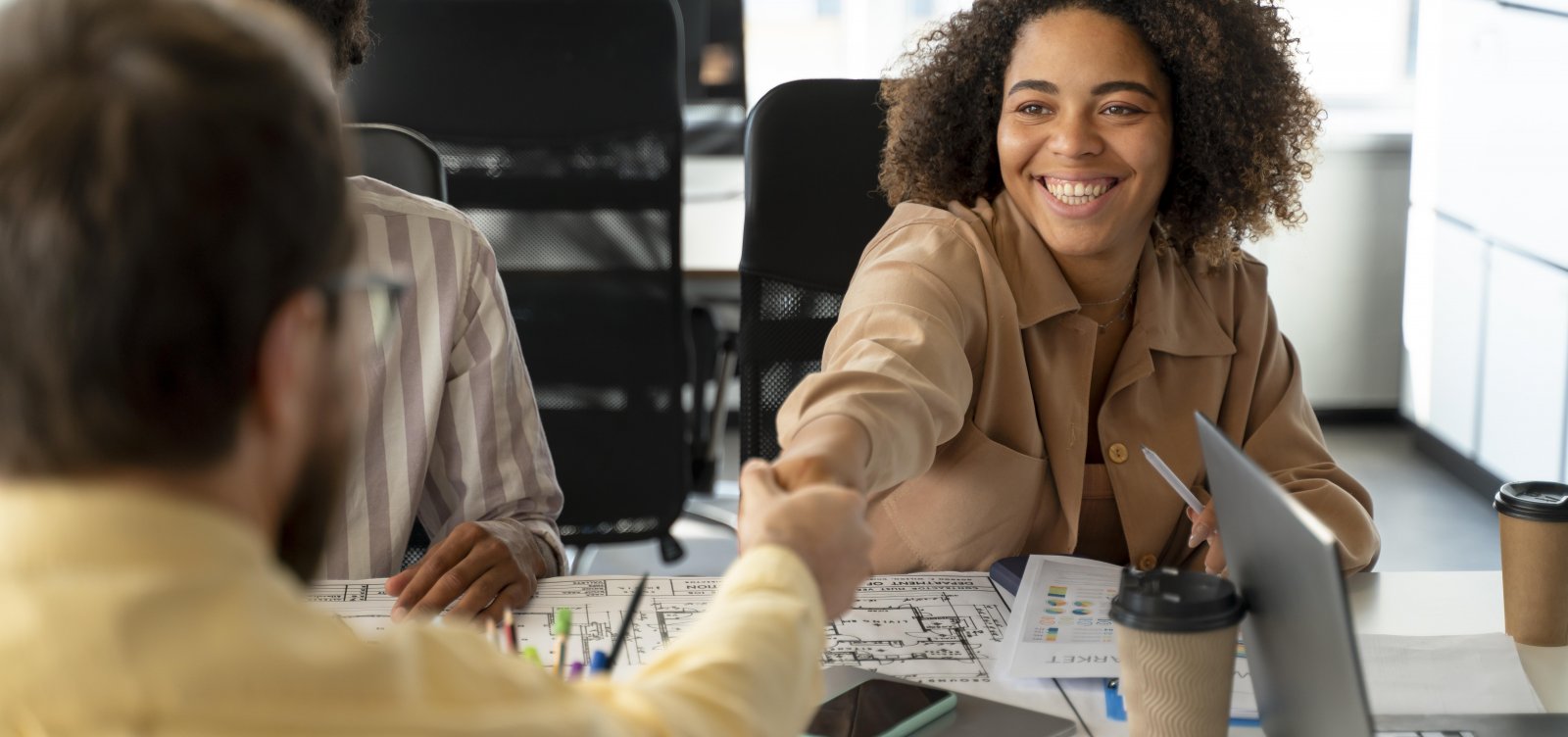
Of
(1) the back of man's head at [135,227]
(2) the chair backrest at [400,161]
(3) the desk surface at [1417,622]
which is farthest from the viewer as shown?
(2) the chair backrest at [400,161]

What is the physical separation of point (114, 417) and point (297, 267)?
78mm

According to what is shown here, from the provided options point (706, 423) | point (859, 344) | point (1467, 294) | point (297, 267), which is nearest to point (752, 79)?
point (706, 423)

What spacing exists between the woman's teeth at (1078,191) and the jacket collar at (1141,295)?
5 cm

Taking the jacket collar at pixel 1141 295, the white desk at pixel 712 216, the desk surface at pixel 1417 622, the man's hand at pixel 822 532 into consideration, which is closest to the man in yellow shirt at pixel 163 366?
the man's hand at pixel 822 532

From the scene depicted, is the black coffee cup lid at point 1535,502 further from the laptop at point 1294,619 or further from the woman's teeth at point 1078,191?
the woman's teeth at point 1078,191

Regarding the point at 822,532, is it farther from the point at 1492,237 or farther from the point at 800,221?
the point at 1492,237

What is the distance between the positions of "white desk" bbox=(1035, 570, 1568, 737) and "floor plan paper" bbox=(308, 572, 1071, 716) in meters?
0.04

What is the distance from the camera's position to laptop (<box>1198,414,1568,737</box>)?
2.65 ft

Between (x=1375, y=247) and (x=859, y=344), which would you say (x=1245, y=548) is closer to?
(x=859, y=344)

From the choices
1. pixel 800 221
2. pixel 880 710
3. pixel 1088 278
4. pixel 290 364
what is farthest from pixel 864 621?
pixel 290 364

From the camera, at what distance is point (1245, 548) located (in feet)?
3.14

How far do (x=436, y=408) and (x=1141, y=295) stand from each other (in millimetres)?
748

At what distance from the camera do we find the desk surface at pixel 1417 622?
112 cm

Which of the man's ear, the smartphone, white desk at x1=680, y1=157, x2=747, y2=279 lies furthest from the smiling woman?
white desk at x1=680, y1=157, x2=747, y2=279
